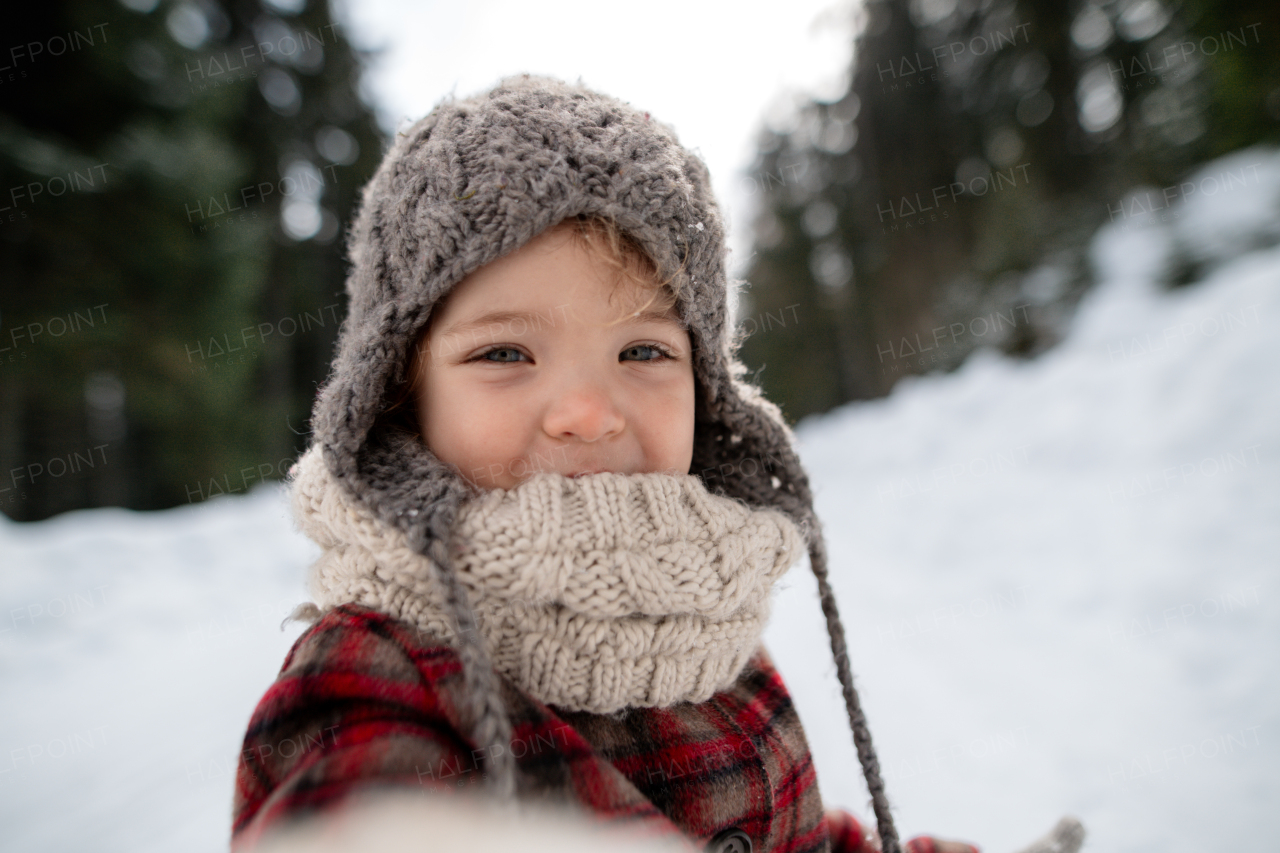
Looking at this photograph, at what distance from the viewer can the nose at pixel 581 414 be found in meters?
0.97

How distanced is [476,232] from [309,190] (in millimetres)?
11849

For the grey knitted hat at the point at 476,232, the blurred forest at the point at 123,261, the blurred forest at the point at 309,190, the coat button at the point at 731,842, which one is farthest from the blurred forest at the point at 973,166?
the blurred forest at the point at 123,261

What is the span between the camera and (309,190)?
10.8 meters

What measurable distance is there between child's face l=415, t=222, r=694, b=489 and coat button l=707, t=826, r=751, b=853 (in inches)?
23.1

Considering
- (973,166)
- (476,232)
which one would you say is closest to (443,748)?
(476,232)

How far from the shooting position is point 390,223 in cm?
107

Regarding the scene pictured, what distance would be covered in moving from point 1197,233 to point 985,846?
6091 mm

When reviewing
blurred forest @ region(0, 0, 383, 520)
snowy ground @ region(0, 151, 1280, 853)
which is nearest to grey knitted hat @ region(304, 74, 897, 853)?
snowy ground @ region(0, 151, 1280, 853)

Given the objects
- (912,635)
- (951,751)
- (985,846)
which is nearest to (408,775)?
(985,846)

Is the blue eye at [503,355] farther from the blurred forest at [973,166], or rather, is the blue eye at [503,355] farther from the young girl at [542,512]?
the blurred forest at [973,166]

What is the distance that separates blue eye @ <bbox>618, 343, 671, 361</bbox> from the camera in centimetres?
111

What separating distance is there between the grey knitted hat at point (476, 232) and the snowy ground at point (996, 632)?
0.61 m

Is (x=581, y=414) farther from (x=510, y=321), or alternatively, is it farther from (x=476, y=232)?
(x=476, y=232)

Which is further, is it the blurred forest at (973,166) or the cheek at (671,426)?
the blurred forest at (973,166)
